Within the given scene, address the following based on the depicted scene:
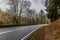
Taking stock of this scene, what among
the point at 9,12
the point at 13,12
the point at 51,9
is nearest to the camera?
the point at 51,9

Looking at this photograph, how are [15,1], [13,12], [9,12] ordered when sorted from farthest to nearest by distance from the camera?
[9,12], [13,12], [15,1]

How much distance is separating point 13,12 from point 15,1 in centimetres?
653

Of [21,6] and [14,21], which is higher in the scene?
[21,6]

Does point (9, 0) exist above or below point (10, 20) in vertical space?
above

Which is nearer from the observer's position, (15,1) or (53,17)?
(53,17)

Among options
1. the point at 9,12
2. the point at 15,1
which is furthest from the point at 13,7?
the point at 9,12

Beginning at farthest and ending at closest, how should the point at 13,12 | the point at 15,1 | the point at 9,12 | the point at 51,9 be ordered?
1. the point at 9,12
2. the point at 13,12
3. the point at 15,1
4. the point at 51,9

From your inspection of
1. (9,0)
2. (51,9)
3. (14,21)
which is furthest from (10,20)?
(51,9)

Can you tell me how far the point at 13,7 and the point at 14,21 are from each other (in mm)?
5108

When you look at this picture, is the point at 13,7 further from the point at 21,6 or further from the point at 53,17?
the point at 53,17

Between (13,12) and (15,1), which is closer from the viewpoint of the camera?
(15,1)

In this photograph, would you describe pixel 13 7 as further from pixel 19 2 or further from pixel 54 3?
pixel 54 3

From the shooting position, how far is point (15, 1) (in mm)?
82062

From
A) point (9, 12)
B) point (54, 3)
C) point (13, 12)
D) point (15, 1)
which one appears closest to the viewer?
point (54, 3)
